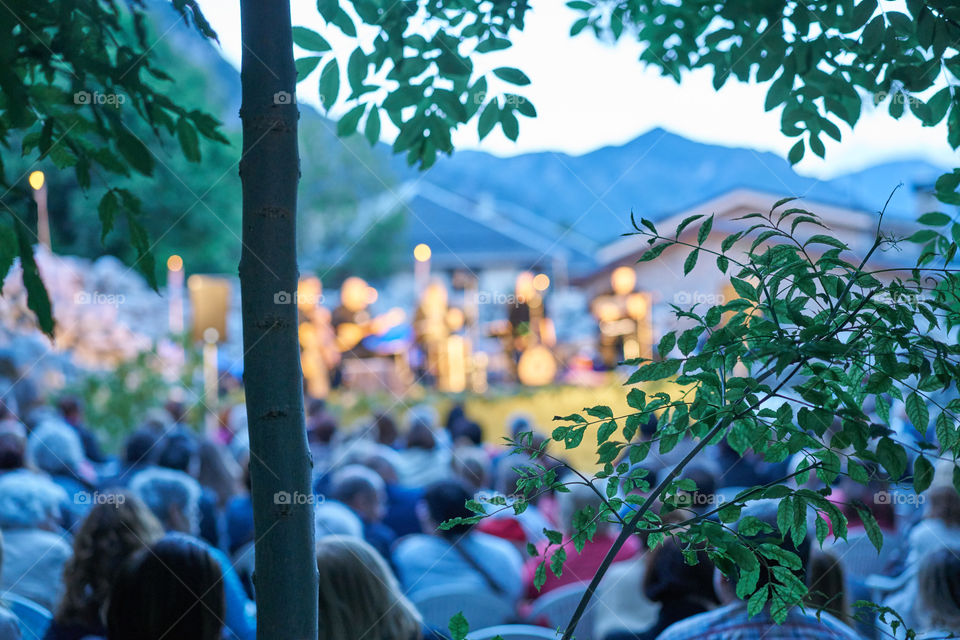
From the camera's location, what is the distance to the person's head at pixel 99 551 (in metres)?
2.32

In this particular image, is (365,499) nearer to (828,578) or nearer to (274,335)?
(828,578)

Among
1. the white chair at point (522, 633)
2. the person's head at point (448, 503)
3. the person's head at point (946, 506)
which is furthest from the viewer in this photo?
the person's head at point (448, 503)

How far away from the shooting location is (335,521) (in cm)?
300

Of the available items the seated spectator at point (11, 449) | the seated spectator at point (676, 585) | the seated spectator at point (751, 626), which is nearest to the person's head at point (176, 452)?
the seated spectator at point (11, 449)

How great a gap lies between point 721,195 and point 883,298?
19.7 ft

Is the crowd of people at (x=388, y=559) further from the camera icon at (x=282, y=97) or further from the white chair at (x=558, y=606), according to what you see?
the camera icon at (x=282, y=97)

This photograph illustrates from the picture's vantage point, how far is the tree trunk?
110 centimetres

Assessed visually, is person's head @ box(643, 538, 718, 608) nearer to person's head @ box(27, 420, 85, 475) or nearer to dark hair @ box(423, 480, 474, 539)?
dark hair @ box(423, 480, 474, 539)

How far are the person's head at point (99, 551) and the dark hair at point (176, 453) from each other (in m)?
1.43

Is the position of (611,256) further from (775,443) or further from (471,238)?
(471,238)

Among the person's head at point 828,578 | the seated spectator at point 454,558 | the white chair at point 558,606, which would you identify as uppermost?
the person's head at point 828,578

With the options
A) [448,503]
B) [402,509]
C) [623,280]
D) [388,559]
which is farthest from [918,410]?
[623,280]

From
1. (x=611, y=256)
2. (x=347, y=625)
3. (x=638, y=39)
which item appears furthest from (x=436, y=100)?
(x=611, y=256)

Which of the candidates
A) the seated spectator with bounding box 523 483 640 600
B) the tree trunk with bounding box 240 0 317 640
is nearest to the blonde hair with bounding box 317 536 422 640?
the tree trunk with bounding box 240 0 317 640
